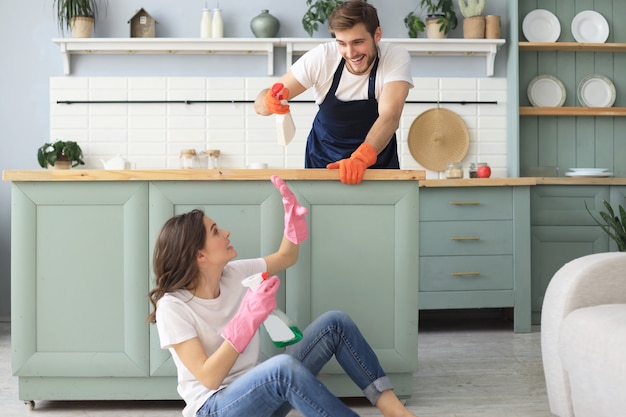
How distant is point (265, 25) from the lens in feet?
14.2

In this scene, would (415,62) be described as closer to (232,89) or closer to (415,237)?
(232,89)

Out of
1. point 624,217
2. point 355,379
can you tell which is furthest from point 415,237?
point 624,217

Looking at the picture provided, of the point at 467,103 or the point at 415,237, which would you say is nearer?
the point at 415,237

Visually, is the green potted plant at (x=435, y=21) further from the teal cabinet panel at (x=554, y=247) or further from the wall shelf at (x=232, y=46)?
the teal cabinet panel at (x=554, y=247)

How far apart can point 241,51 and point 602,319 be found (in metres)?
2.98

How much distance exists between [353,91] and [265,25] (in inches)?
73.5

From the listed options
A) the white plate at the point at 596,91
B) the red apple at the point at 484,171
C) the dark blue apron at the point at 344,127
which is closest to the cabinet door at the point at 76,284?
the dark blue apron at the point at 344,127

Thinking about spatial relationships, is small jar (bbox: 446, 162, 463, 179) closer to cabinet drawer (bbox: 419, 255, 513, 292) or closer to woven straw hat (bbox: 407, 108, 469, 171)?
woven straw hat (bbox: 407, 108, 469, 171)

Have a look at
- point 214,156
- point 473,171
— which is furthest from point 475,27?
point 214,156

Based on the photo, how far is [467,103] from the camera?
4535mm

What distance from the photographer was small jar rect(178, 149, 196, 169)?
4.34 m

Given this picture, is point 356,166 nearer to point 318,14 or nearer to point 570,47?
point 318,14

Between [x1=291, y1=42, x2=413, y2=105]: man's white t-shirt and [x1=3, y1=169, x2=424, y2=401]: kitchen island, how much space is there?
1.21ft

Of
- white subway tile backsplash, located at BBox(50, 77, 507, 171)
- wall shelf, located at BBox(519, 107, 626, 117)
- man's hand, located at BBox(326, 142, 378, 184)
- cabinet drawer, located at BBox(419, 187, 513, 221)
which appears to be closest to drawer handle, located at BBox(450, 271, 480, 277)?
cabinet drawer, located at BBox(419, 187, 513, 221)
